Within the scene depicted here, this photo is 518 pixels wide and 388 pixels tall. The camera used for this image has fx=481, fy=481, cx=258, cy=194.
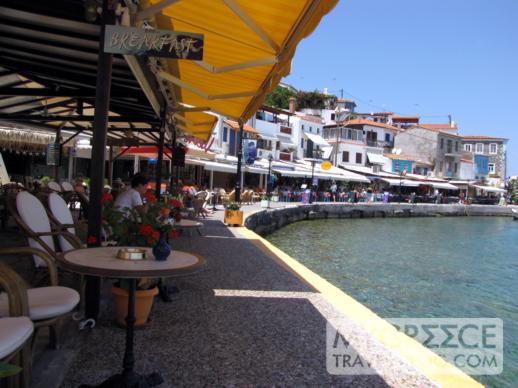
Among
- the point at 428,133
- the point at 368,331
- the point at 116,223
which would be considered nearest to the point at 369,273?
the point at 368,331

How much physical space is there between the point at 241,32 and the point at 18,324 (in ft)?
11.5

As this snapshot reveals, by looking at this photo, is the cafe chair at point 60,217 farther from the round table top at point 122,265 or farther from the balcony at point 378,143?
the balcony at point 378,143

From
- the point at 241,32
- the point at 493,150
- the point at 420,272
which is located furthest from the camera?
the point at 493,150

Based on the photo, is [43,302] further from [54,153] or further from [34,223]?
[54,153]

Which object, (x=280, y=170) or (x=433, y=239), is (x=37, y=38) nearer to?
(x=433, y=239)

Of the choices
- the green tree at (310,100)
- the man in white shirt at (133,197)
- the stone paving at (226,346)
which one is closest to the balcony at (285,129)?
the green tree at (310,100)

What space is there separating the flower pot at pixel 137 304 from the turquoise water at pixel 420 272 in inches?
170

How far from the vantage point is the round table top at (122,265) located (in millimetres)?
2549

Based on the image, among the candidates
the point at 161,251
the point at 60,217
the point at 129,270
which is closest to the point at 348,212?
the point at 60,217

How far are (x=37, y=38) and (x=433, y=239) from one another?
22810 millimetres

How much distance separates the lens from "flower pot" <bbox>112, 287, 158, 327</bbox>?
3777 mm

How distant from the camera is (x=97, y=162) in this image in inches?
146

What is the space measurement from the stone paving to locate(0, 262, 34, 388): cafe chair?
0.46m


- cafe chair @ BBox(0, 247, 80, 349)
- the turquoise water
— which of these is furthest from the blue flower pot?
the turquoise water
